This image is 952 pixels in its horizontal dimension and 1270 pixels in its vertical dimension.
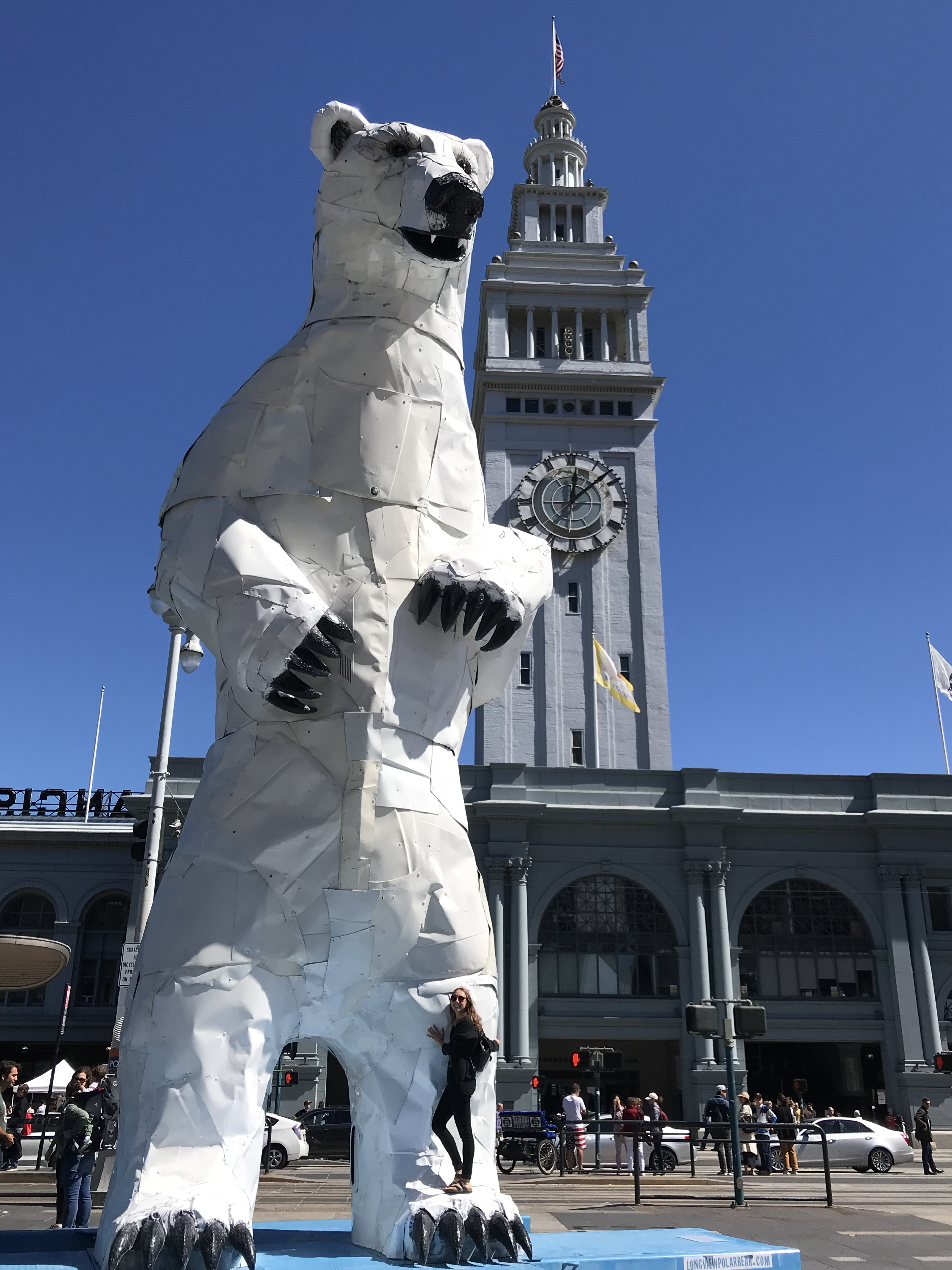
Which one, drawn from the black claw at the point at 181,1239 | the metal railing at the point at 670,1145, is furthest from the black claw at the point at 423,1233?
the metal railing at the point at 670,1145

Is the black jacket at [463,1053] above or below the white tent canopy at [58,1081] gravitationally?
above

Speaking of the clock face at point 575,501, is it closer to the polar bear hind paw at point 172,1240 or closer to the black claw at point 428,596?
the black claw at point 428,596

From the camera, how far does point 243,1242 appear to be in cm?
326

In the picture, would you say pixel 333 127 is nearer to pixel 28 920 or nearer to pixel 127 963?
pixel 127 963

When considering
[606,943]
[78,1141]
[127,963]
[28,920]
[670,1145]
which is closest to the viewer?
[78,1141]

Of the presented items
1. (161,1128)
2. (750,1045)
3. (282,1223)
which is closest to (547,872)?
(750,1045)

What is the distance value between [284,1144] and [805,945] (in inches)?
608

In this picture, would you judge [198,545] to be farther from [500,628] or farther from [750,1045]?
[750,1045]

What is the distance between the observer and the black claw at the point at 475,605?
415 centimetres

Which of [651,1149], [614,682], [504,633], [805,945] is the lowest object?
[651,1149]

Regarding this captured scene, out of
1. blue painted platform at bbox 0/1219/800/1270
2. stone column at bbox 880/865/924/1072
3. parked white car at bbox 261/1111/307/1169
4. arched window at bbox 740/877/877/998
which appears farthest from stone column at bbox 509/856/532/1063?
blue painted platform at bbox 0/1219/800/1270

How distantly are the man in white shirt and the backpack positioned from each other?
591 inches

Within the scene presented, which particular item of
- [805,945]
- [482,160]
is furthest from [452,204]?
[805,945]

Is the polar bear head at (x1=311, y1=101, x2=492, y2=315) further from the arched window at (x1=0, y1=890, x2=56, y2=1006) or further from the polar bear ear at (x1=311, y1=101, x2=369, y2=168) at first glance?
the arched window at (x1=0, y1=890, x2=56, y2=1006)
